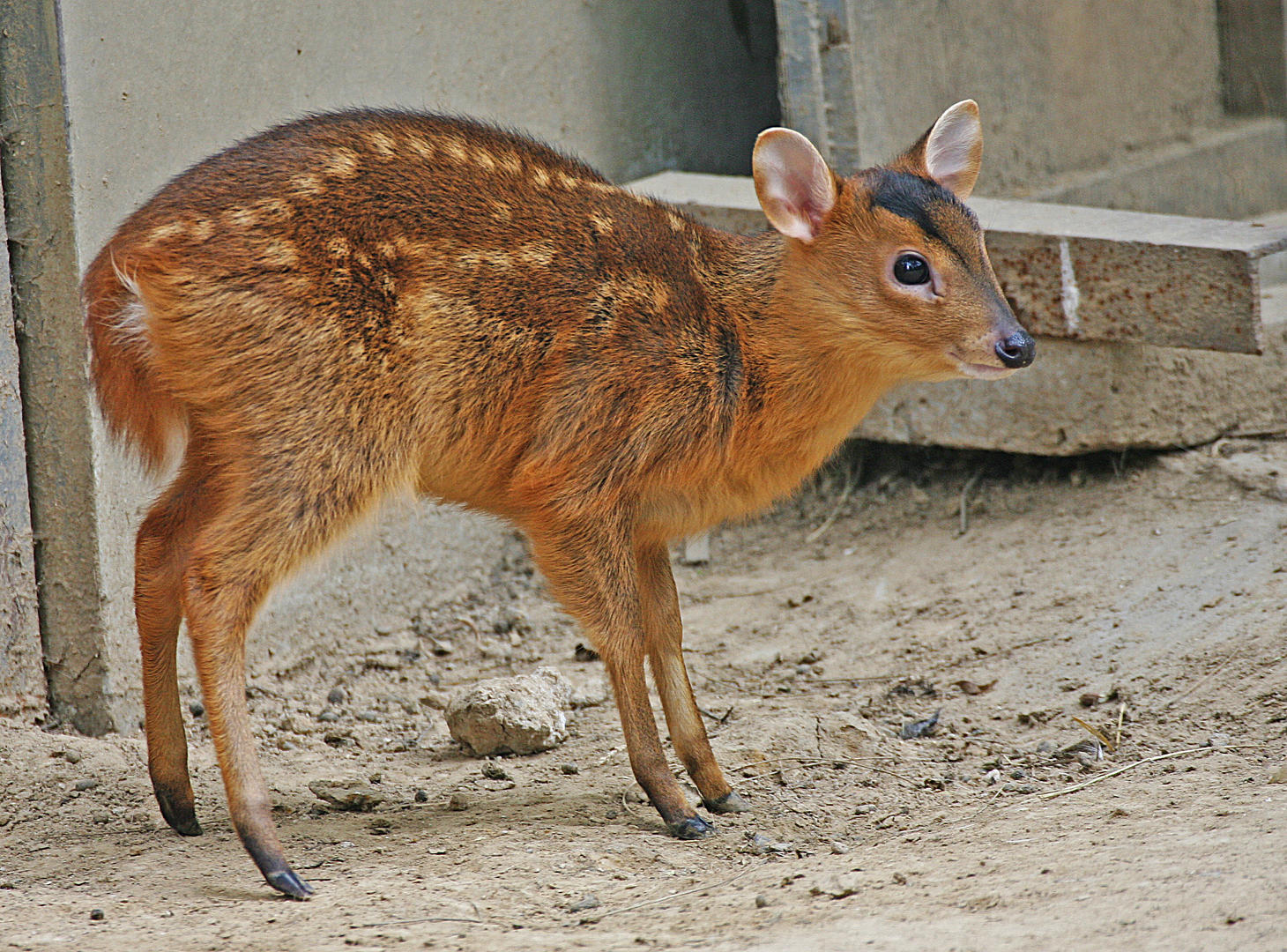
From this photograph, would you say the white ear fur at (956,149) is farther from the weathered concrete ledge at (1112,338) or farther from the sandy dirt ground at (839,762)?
the sandy dirt ground at (839,762)

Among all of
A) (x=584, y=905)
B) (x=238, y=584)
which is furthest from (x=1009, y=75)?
(x=584, y=905)

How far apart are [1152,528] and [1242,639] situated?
0.97 meters

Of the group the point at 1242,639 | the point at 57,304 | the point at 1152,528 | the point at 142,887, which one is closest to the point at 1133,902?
the point at 1242,639

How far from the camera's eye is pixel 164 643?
13.5ft

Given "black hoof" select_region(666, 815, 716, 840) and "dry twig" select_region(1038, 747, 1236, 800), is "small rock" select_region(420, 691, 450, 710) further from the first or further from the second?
"dry twig" select_region(1038, 747, 1236, 800)

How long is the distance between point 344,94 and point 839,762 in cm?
303

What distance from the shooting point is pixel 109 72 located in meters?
4.73

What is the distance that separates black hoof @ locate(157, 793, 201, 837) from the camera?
4.12 m

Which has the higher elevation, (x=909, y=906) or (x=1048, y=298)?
(x=1048, y=298)

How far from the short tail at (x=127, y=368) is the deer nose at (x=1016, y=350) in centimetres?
221

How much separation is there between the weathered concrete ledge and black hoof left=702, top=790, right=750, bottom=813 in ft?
8.10

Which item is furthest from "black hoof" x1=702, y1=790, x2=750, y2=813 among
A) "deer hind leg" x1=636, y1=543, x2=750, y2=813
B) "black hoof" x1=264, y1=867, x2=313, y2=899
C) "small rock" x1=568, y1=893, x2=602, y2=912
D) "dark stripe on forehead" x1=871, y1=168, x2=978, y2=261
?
"dark stripe on forehead" x1=871, y1=168, x2=978, y2=261

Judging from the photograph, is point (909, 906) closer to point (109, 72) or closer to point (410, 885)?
point (410, 885)

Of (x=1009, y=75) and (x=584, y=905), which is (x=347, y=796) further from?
(x=1009, y=75)
